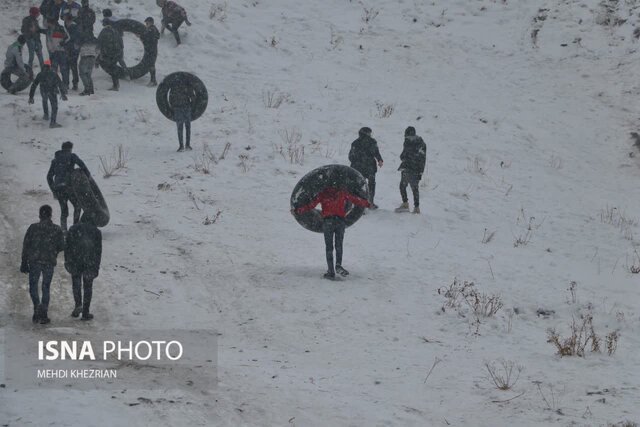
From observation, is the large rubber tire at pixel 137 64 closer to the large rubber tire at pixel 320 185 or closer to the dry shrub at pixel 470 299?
the large rubber tire at pixel 320 185

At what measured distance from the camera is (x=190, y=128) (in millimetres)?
17547

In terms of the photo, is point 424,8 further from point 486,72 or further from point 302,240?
point 302,240

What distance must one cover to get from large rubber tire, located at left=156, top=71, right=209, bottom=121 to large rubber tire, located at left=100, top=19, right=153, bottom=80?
3601mm

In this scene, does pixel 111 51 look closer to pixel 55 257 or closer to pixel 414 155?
pixel 414 155

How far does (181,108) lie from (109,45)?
4416 millimetres

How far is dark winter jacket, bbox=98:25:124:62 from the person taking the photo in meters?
20.0

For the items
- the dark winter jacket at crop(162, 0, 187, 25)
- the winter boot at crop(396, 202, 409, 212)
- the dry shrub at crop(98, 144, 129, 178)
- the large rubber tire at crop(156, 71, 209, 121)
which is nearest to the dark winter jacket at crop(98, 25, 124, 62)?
the dark winter jacket at crop(162, 0, 187, 25)

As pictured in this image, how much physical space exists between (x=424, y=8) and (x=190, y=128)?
10.4 m

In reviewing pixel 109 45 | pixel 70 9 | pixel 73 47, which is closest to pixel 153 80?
pixel 109 45

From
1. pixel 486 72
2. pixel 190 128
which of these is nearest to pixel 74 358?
pixel 190 128

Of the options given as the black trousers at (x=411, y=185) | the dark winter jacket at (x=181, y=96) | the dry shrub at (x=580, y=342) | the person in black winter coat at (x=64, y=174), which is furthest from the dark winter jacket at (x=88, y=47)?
the dry shrub at (x=580, y=342)

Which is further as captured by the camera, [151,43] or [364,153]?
[151,43]

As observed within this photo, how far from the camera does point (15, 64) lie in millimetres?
19344

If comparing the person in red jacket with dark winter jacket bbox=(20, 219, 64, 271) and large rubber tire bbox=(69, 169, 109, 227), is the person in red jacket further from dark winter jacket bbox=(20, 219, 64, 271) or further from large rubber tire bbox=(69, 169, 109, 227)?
dark winter jacket bbox=(20, 219, 64, 271)
